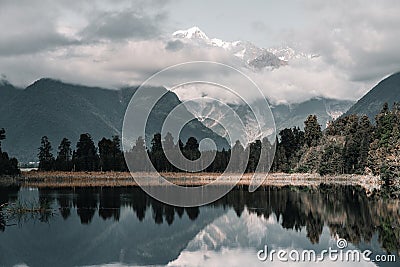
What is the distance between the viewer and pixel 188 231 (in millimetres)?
42625

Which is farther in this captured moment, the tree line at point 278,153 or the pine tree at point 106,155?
the pine tree at point 106,155

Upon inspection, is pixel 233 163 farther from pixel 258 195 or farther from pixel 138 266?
pixel 138 266

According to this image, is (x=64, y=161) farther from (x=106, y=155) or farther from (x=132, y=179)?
(x=132, y=179)

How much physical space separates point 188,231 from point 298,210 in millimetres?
14771

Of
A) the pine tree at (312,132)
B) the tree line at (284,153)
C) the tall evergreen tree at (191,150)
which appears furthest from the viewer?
the pine tree at (312,132)

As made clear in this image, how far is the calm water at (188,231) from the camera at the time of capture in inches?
1281

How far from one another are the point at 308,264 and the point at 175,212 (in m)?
26.0

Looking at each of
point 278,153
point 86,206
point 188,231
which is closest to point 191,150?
point 278,153

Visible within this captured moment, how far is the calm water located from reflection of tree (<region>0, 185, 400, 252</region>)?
0.08 metres

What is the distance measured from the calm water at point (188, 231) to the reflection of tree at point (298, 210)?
0.26 feet

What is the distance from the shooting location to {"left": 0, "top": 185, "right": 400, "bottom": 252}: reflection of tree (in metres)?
39.2

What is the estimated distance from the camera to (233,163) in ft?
467

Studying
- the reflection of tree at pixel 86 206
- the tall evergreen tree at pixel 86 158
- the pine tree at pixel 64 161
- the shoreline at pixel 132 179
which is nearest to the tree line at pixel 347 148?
the shoreline at pixel 132 179

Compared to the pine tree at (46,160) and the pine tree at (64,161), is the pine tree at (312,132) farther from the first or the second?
the pine tree at (46,160)
